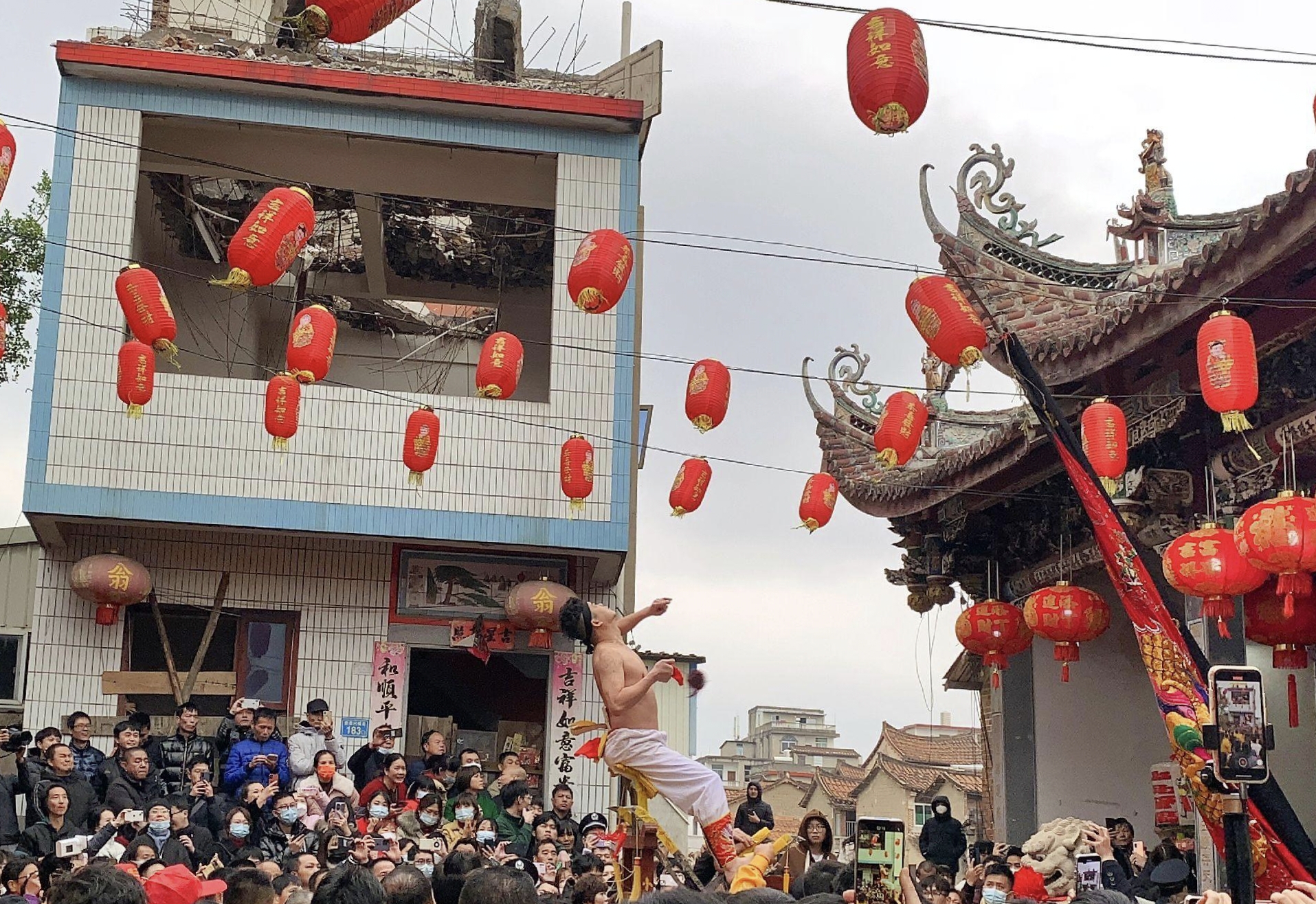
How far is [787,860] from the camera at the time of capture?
32.3 ft

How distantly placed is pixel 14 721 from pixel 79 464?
3827 millimetres

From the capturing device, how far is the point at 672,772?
816 centimetres

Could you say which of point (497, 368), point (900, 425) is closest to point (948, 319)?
point (900, 425)

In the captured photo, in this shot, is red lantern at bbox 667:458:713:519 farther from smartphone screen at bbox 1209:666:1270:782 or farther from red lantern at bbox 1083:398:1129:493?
smartphone screen at bbox 1209:666:1270:782

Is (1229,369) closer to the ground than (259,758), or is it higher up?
higher up

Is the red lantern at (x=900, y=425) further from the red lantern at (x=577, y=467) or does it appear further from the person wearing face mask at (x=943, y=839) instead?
the person wearing face mask at (x=943, y=839)

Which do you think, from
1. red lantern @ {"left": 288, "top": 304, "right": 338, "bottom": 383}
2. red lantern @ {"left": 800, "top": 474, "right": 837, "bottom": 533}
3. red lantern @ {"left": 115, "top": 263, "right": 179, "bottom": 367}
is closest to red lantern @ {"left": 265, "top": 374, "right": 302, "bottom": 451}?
red lantern @ {"left": 288, "top": 304, "right": 338, "bottom": 383}

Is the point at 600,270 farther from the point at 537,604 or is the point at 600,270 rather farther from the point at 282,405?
the point at 537,604

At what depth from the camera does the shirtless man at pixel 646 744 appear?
8109 millimetres

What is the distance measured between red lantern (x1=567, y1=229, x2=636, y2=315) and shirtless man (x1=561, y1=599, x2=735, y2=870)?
479 cm

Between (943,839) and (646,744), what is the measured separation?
555 centimetres

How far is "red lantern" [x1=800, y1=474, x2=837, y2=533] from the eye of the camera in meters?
14.2

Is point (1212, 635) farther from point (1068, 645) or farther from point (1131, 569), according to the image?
point (1068, 645)

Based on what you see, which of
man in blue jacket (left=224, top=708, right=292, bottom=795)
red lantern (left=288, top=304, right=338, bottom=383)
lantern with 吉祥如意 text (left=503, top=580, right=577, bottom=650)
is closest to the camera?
man in blue jacket (left=224, top=708, right=292, bottom=795)
